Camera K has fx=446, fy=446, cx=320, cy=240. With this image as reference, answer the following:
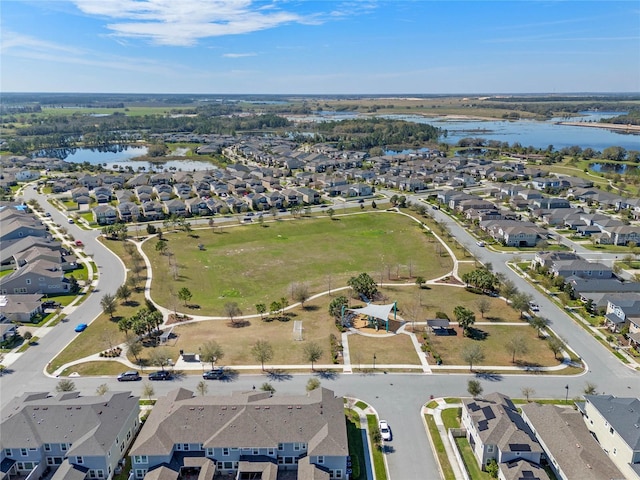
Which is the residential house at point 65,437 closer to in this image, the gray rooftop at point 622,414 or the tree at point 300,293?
the tree at point 300,293

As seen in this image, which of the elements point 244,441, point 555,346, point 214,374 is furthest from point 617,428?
point 214,374

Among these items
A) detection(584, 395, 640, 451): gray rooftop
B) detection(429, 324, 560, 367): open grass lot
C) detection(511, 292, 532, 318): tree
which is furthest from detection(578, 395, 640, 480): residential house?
detection(511, 292, 532, 318): tree

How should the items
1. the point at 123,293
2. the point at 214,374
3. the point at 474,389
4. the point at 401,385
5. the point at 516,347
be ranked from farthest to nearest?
the point at 123,293 < the point at 516,347 < the point at 214,374 < the point at 401,385 < the point at 474,389

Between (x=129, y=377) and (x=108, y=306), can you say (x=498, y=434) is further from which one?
(x=108, y=306)

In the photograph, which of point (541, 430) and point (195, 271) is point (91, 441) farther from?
point (195, 271)

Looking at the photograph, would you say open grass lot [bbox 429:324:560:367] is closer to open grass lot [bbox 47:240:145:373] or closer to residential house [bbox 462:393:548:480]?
residential house [bbox 462:393:548:480]
